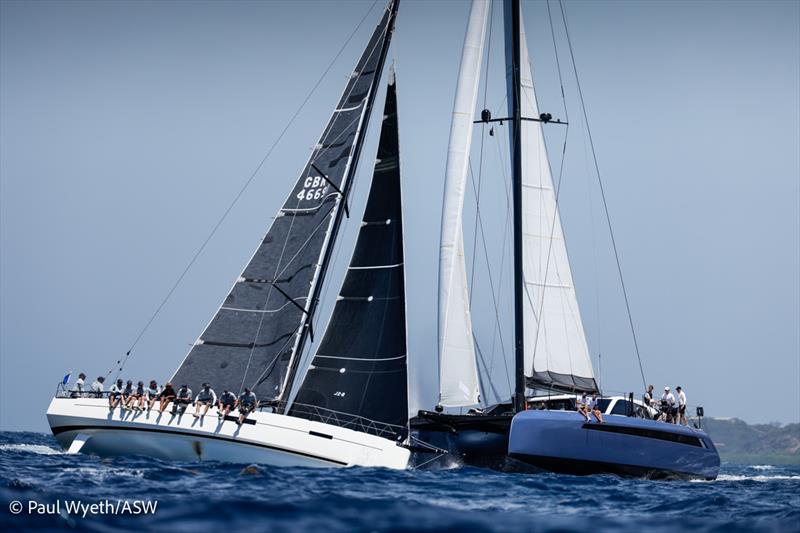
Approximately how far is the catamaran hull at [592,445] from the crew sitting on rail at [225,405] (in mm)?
7658

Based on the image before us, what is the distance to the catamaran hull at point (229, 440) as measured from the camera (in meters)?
22.2

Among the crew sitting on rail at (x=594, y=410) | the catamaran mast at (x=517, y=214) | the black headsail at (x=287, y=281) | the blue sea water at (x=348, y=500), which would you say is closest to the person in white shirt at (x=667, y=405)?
the crew sitting on rail at (x=594, y=410)

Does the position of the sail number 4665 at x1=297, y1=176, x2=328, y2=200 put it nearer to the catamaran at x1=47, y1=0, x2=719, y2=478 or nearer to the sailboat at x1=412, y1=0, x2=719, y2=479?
the catamaran at x1=47, y1=0, x2=719, y2=478

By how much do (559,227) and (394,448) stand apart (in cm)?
1275

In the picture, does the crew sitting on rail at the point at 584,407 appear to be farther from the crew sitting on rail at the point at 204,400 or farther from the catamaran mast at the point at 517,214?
the crew sitting on rail at the point at 204,400

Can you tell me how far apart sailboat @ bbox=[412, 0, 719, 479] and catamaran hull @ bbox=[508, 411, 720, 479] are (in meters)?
0.03

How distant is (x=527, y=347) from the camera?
3081 cm

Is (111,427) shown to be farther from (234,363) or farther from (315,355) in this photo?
(315,355)

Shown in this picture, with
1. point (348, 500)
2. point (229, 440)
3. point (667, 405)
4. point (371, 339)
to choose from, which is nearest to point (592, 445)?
point (667, 405)

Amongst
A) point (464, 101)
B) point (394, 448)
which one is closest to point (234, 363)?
point (394, 448)

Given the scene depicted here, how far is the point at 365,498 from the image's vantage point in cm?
1462

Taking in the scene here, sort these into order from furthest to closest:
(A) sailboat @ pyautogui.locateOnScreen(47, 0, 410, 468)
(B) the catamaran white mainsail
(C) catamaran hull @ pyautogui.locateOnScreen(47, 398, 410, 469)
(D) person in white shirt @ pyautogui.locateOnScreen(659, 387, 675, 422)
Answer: (B) the catamaran white mainsail, (D) person in white shirt @ pyautogui.locateOnScreen(659, 387, 675, 422), (A) sailboat @ pyautogui.locateOnScreen(47, 0, 410, 468), (C) catamaran hull @ pyautogui.locateOnScreen(47, 398, 410, 469)

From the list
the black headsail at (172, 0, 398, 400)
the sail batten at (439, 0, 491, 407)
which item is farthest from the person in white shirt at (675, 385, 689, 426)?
the black headsail at (172, 0, 398, 400)

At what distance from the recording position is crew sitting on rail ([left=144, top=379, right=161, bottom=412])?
23464mm
